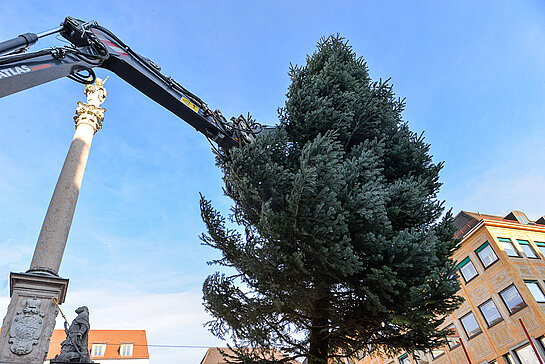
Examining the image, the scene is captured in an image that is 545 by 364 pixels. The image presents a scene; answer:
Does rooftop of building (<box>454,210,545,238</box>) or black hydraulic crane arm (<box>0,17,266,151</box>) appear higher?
rooftop of building (<box>454,210,545,238</box>)

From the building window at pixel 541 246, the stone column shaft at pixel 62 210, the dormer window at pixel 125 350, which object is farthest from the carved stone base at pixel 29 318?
the dormer window at pixel 125 350

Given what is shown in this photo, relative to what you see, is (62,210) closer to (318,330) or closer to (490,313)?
(318,330)

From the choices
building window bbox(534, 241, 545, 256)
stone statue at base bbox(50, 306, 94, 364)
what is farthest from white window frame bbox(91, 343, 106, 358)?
building window bbox(534, 241, 545, 256)

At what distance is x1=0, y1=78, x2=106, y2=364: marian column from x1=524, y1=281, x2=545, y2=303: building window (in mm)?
20607

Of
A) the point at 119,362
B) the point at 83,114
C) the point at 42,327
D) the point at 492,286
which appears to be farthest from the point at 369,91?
the point at 119,362

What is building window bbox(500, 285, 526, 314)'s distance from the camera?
17641 millimetres

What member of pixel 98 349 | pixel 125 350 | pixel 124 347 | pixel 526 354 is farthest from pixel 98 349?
pixel 526 354

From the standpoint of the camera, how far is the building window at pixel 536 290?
17.5m

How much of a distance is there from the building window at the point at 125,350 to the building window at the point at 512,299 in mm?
30928

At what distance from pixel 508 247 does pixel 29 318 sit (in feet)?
72.9

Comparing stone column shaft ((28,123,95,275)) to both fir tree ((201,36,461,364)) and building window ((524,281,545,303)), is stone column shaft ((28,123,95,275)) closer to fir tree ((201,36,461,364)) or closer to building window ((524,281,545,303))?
fir tree ((201,36,461,364))

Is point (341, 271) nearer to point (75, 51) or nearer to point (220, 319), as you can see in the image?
point (220, 319)

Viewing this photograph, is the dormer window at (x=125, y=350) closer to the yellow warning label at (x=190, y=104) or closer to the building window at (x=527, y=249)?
the yellow warning label at (x=190, y=104)

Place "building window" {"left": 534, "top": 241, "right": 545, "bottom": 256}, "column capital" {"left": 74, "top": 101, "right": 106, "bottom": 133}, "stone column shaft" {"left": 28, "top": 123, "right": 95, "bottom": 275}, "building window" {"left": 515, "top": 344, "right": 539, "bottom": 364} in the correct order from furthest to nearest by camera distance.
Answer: "building window" {"left": 534, "top": 241, "right": 545, "bottom": 256} → "building window" {"left": 515, "top": 344, "right": 539, "bottom": 364} → "column capital" {"left": 74, "top": 101, "right": 106, "bottom": 133} → "stone column shaft" {"left": 28, "top": 123, "right": 95, "bottom": 275}
